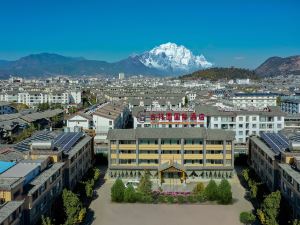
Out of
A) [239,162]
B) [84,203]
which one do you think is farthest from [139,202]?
[239,162]

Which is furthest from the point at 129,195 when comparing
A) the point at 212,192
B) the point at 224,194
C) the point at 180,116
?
the point at 180,116

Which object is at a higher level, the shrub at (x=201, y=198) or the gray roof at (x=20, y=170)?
the gray roof at (x=20, y=170)

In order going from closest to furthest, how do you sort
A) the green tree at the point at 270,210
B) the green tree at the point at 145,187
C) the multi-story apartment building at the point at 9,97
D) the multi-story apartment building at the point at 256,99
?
the green tree at the point at 270,210, the green tree at the point at 145,187, the multi-story apartment building at the point at 256,99, the multi-story apartment building at the point at 9,97

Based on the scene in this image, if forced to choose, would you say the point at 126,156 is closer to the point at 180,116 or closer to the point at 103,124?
the point at 180,116

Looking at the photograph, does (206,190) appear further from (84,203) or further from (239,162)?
(239,162)

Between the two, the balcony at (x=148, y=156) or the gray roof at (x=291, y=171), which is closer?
the gray roof at (x=291, y=171)

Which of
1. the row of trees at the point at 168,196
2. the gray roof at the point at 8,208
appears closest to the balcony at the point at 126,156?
the row of trees at the point at 168,196

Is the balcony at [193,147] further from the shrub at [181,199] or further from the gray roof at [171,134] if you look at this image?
the shrub at [181,199]
